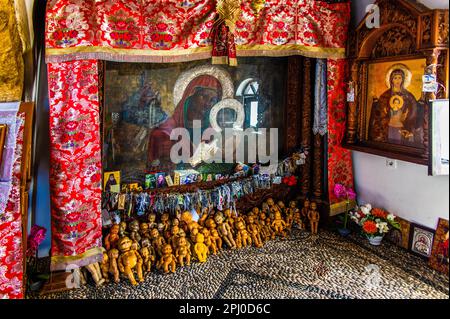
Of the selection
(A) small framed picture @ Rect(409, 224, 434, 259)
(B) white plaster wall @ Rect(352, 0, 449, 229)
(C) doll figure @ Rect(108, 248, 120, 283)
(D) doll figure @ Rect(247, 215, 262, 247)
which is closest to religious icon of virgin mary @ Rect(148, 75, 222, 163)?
(C) doll figure @ Rect(108, 248, 120, 283)

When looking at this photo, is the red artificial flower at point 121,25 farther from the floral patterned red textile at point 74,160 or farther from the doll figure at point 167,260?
the doll figure at point 167,260

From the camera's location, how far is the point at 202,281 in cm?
372

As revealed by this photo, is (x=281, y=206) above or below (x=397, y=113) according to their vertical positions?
below

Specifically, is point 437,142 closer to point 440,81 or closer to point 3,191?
point 440,81

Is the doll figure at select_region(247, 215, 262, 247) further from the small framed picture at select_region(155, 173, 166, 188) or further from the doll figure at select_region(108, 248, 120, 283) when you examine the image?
the doll figure at select_region(108, 248, 120, 283)

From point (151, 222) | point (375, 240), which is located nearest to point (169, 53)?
point (151, 222)

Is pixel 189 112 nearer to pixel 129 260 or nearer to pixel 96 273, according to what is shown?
pixel 129 260

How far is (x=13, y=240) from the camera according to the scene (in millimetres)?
3197

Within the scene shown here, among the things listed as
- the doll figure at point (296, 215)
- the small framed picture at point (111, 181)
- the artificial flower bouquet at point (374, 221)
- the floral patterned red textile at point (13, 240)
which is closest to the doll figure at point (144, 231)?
the small framed picture at point (111, 181)

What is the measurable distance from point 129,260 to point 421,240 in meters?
3.05

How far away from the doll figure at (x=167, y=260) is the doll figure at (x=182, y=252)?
7 cm

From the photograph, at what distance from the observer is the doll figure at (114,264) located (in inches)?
147

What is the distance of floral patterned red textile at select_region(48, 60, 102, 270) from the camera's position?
352 cm

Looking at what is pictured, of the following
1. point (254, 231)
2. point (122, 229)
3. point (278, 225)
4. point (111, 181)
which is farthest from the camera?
point (278, 225)
